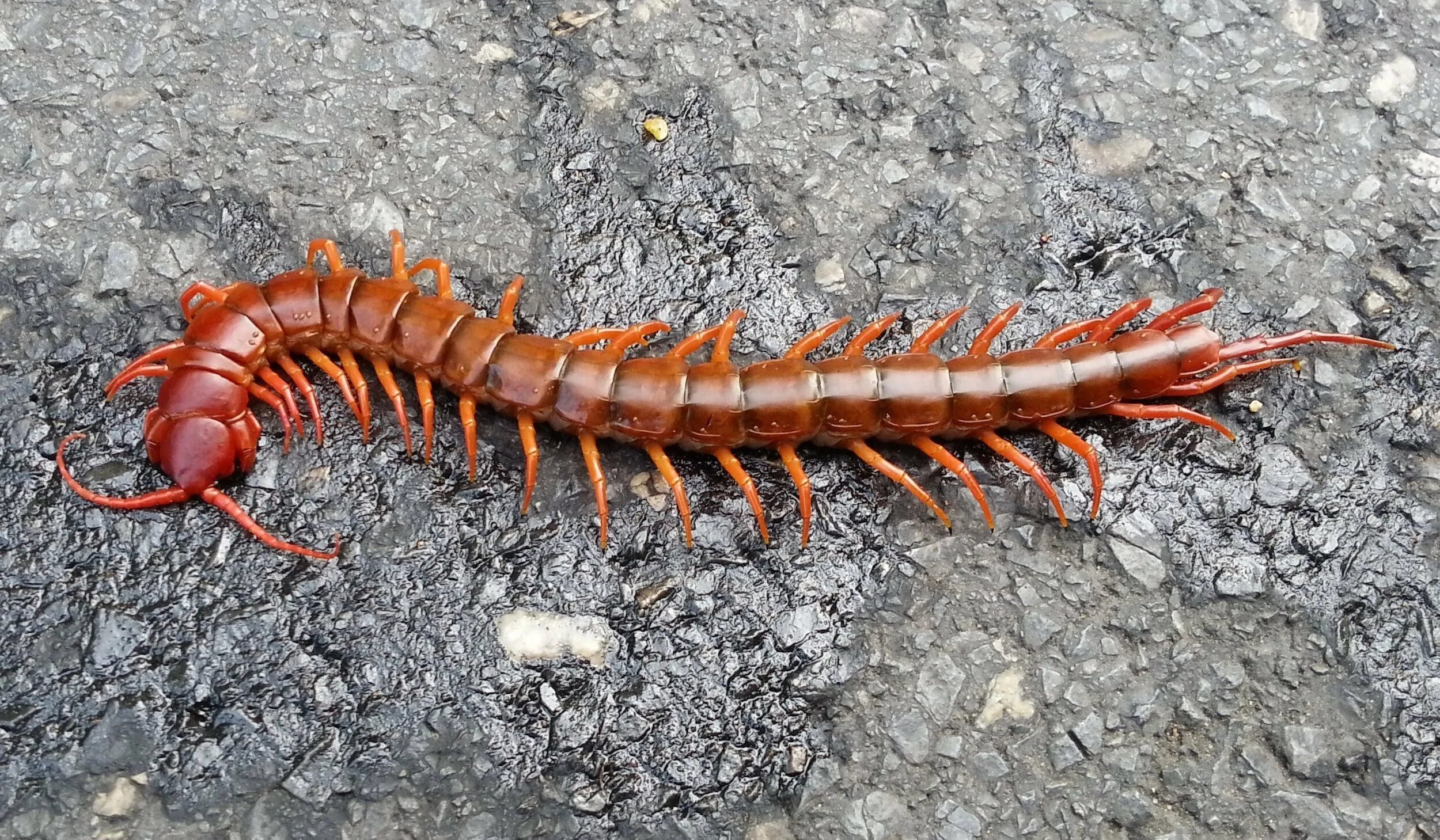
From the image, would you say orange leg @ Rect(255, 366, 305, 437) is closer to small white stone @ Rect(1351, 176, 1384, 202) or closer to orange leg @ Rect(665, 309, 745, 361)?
orange leg @ Rect(665, 309, 745, 361)

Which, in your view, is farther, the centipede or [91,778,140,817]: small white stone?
the centipede

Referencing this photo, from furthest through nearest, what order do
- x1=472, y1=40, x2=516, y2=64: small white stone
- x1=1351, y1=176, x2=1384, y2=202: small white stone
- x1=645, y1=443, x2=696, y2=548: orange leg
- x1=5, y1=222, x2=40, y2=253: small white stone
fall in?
x1=472, y1=40, x2=516, y2=64: small white stone < x1=1351, y1=176, x2=1384, y2=202: small white stone < x1=5, y1=222, x2=40, y2=253: small white stone < x1=645, y1=443, x2=696, y2=548: orange leg

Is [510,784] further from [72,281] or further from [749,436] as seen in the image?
[72,281]

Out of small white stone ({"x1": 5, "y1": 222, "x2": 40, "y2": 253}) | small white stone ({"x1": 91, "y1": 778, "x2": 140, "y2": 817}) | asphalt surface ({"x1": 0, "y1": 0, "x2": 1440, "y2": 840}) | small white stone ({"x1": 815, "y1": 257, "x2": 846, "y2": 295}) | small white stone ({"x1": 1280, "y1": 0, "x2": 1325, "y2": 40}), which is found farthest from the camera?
small white stone ({"x1": 1280, "y1": 0, "x2": 1325, "y2": 40})

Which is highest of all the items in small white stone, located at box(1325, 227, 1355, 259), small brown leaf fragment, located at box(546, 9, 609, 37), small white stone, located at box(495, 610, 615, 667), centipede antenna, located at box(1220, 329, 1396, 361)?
small brown leaf fragment, located at box(546, 9, 609, 37)

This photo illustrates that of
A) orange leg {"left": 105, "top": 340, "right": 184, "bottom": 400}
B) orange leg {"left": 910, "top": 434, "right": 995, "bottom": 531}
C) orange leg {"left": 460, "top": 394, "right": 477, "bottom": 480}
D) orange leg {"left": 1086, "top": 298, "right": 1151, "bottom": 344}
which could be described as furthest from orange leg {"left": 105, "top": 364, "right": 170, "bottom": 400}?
orange leg {"left": 1086, "top": 298, "right": 1151, "bottom": 344}

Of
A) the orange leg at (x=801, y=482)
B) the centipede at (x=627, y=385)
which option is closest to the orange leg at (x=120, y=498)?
the centipede at (x=627, y=385)
